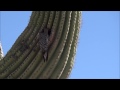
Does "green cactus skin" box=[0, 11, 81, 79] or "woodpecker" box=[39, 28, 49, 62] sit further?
"woodpecker" box=[39, 28, 49, 62]

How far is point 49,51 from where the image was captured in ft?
11.7

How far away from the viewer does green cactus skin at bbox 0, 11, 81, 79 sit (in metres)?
3.40

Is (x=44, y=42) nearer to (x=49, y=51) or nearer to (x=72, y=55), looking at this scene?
(x=49, y=51)

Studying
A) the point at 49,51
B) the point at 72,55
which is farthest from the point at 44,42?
the point at 72,55

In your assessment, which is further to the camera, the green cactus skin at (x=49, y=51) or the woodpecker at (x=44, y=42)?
the woodpecker at (x=44, y=42)

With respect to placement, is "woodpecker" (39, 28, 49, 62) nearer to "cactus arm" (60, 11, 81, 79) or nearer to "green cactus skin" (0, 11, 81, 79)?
"green cactus skin" (0, 11, 81, 79)

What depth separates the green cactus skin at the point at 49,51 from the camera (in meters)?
3.40

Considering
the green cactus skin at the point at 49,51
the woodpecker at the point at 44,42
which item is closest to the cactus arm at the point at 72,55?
the green cactus skin at the point at 49,51

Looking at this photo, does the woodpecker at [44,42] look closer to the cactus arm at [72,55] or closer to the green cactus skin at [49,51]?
the green cactus skin at [49,51]

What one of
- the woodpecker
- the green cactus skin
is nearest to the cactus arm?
the green cactus skin
